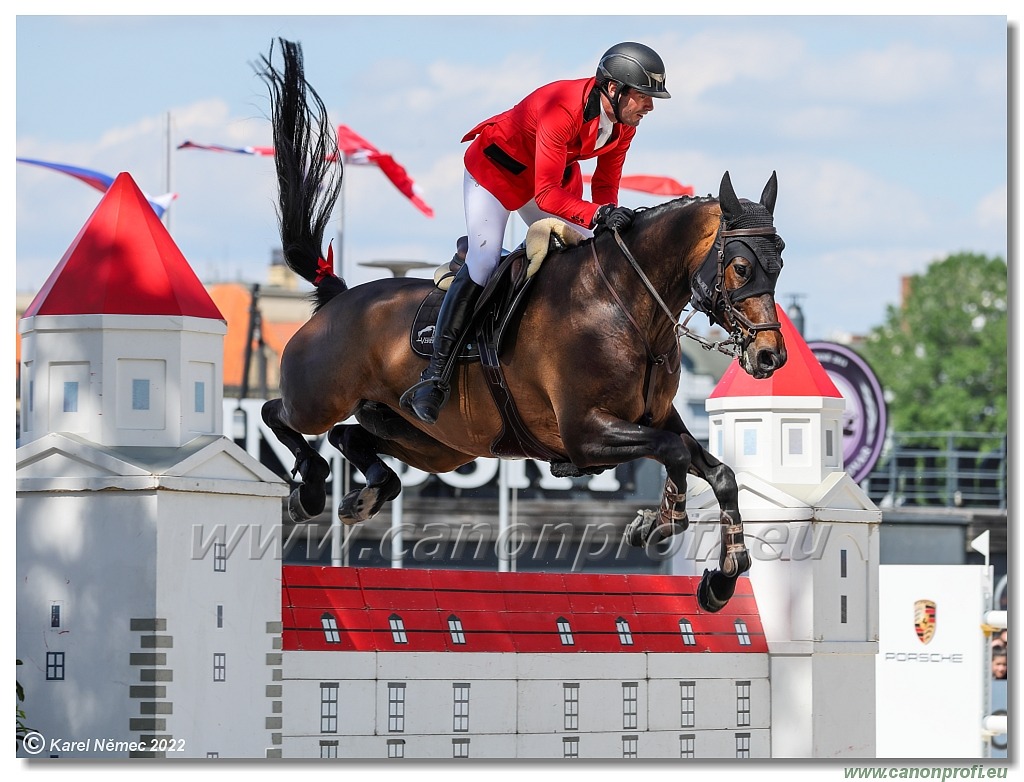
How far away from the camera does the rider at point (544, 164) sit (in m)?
9.52

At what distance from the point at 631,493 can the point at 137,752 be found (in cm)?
2377

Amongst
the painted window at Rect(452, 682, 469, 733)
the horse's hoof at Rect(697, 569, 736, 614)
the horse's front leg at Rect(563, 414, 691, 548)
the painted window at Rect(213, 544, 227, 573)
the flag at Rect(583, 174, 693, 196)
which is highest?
the flag at Rect(583, 174, 693, 196)

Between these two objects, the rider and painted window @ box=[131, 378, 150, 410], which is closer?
the rider

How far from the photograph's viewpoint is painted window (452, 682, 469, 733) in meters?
17.5

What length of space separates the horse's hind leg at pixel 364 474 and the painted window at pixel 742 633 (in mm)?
9039

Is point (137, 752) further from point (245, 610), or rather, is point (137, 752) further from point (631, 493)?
point (631, 493)

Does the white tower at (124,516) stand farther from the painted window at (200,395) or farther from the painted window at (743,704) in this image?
the painted window at (743,704)

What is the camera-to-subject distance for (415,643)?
17234 millimetres

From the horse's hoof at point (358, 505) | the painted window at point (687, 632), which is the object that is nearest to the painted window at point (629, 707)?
the painted window at point (687, 632)

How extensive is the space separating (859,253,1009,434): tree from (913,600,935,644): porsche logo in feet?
130

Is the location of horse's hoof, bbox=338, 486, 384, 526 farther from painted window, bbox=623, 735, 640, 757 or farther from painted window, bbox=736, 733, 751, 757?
painted window, bbox=736, 733, 751, 757

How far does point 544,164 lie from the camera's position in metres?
9.50

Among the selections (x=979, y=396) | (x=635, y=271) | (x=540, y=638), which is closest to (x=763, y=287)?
(x=635, y=271)

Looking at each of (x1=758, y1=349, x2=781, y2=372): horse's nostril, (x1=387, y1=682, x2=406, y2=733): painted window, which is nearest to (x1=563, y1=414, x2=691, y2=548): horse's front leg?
(x1=758, y1=349, x2=781, y2=372): horse's nostril
